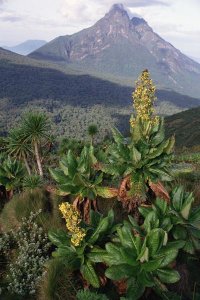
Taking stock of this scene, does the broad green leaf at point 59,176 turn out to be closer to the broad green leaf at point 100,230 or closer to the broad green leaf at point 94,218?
the broad green leaf at point 94,218

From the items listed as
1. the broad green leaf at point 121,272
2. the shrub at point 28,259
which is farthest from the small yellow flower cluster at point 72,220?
the shrub at point 28,259

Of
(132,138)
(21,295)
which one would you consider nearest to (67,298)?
(21,295)

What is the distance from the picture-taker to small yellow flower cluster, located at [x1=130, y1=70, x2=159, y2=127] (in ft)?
27.5

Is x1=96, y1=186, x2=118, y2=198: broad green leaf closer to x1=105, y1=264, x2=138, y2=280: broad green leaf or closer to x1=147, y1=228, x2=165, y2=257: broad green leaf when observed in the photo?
x1=147, y1=228, x2=165, y2=257: broad green leaf

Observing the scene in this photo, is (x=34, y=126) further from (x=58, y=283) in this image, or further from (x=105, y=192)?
(x=58, y=283)

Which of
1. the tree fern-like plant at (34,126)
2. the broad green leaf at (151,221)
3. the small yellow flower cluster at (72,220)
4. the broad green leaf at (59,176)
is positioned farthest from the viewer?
the tree fern-like plant at (34,126)

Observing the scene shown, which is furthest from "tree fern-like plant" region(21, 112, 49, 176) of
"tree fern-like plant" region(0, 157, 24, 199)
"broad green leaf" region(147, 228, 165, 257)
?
"broad green leaf" region(147, 228, 165, 257)

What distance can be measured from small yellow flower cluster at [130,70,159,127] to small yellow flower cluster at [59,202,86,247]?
8.64 feet

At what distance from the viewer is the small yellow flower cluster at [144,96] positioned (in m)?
8.37

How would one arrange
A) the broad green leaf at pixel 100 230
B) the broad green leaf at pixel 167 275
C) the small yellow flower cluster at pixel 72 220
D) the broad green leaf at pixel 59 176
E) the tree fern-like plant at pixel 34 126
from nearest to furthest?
the broad green leaf at pixel 167 275
the small yellow flower cluster at pixel 72 220
the broad green leaf at pixel 100 230
the broad green leaf at pixel 59 176
the tree fern-like plant at pixel 34 126

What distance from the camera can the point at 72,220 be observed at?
22.9ft

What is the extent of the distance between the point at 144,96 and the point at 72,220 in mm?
2904

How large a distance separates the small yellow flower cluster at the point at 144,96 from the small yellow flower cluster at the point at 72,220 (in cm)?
263

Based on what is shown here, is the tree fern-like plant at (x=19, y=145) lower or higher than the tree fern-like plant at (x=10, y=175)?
lower
